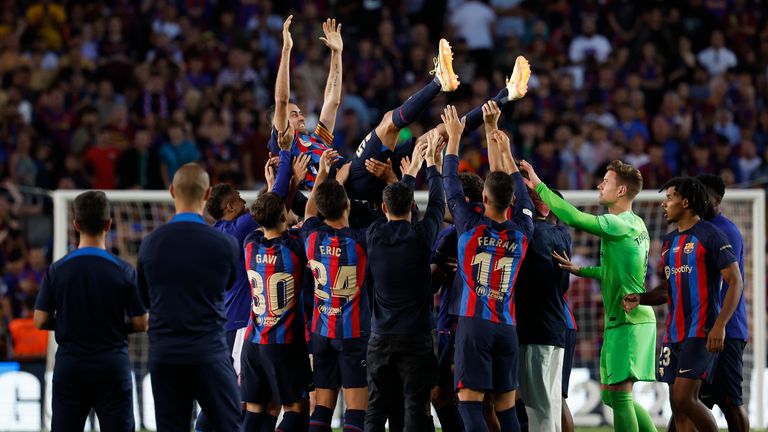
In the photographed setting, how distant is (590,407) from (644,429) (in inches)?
116

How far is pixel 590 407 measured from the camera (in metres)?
11.8

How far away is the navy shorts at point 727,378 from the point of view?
334 inches

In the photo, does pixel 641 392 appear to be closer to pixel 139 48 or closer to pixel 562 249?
pixel 562 249

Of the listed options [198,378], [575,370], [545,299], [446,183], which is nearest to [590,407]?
[575,370]

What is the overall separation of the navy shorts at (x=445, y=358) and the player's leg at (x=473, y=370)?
57 centimetres

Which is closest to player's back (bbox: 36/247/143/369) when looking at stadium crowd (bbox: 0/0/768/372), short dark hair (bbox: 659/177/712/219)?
short dark hair (bbox: 659/177/712/219)

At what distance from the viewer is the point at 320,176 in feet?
28.0

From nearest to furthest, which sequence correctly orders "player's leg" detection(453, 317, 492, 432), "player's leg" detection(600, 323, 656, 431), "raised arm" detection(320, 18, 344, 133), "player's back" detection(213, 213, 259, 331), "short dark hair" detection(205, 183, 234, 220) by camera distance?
"player's leg" detection(453, 317, 492, 432), "player's leg" detection(600, 323, 656, 431), "player's back" detection(213, 213, 259, 331), "short dark hair" detection(205, 183, 234, 220), "raised arm" detection(320, 18, 344, 133)

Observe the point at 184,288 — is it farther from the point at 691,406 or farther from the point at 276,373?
the point at 691,406

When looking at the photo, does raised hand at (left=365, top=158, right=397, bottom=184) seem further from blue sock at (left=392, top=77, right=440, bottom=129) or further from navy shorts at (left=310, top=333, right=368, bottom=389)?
navy shorts at (left=310, top=333, right=368, bottom=389)

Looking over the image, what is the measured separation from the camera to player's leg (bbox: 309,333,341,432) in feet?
27.2

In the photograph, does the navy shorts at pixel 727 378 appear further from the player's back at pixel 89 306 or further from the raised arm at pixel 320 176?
the player's back at pixel 89 306

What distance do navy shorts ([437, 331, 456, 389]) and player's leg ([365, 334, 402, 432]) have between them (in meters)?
0.54

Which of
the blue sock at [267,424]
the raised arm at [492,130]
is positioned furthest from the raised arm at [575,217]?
the blue sock at [267,424]
